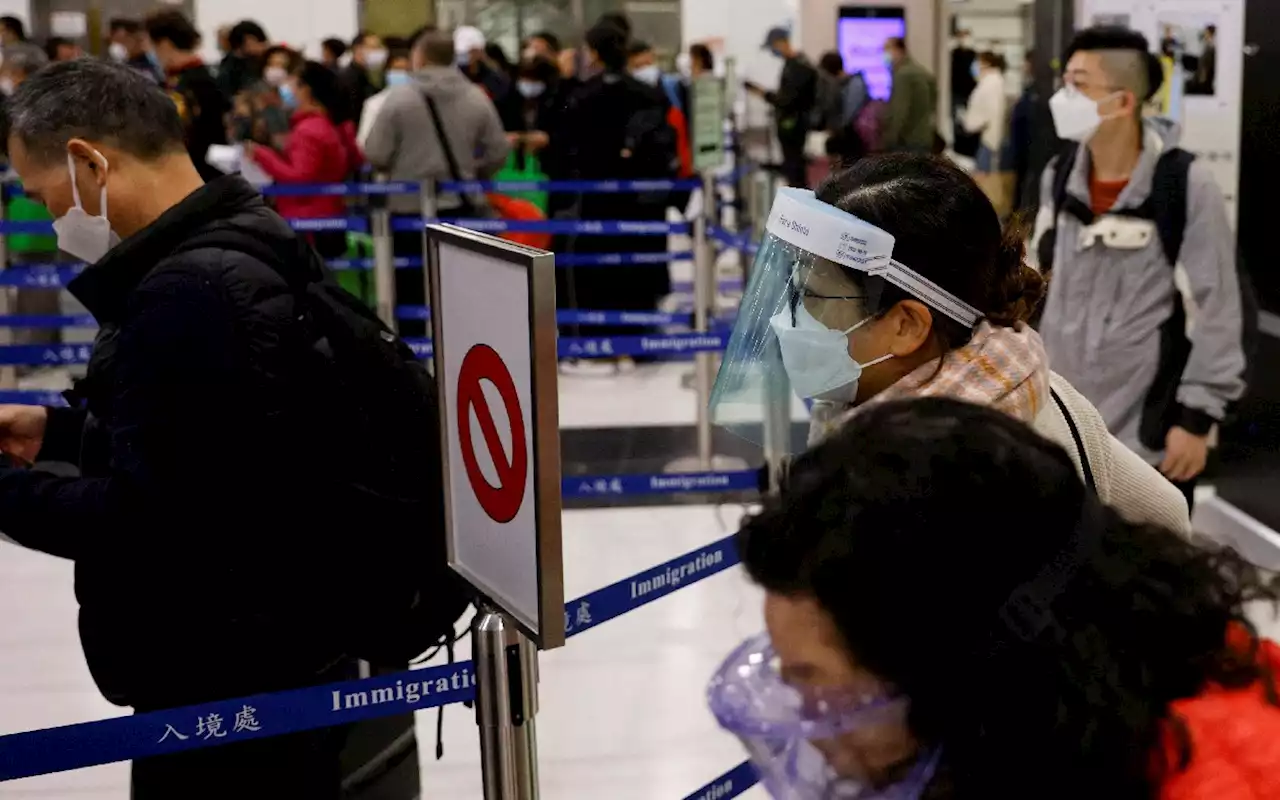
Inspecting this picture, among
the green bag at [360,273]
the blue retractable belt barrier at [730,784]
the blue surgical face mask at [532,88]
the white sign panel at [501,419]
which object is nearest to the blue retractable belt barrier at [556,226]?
the green bag at [360,273]

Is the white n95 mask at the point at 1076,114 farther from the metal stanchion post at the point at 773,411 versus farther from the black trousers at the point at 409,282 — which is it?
the black trousers at the point at 409,282

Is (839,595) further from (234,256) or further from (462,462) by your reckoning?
(234,256)

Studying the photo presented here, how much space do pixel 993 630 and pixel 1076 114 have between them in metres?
2.92

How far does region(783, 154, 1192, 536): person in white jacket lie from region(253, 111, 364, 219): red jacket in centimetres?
687

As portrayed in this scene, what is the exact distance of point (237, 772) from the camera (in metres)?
2.55

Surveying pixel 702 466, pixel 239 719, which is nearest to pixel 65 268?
pixel 702 466

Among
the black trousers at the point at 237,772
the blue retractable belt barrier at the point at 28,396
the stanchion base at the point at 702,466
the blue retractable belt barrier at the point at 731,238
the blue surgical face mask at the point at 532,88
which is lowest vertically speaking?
the stanchion base at the point at 702,466

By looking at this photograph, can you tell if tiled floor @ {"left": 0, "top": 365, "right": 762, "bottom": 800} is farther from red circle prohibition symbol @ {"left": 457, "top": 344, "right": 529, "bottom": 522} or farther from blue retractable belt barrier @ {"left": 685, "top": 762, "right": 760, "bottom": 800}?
red circle prohibition symbol @ {"left": 457, "top": 344, "right": 529, "bottom": 522}

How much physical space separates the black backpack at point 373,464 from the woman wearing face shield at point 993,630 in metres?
1.41

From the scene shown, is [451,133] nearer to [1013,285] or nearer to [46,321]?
[46,321]

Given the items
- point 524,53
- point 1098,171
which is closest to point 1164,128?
point 1098,171

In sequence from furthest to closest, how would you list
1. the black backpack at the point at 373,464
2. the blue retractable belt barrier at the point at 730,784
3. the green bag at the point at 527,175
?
the green bag at the point at 527,175
the blue retractable belt barrier at the point at 730,784
the black backpack at the point at 373,464

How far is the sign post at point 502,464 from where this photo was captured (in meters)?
1.69

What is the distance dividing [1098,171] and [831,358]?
2004 millimetres
